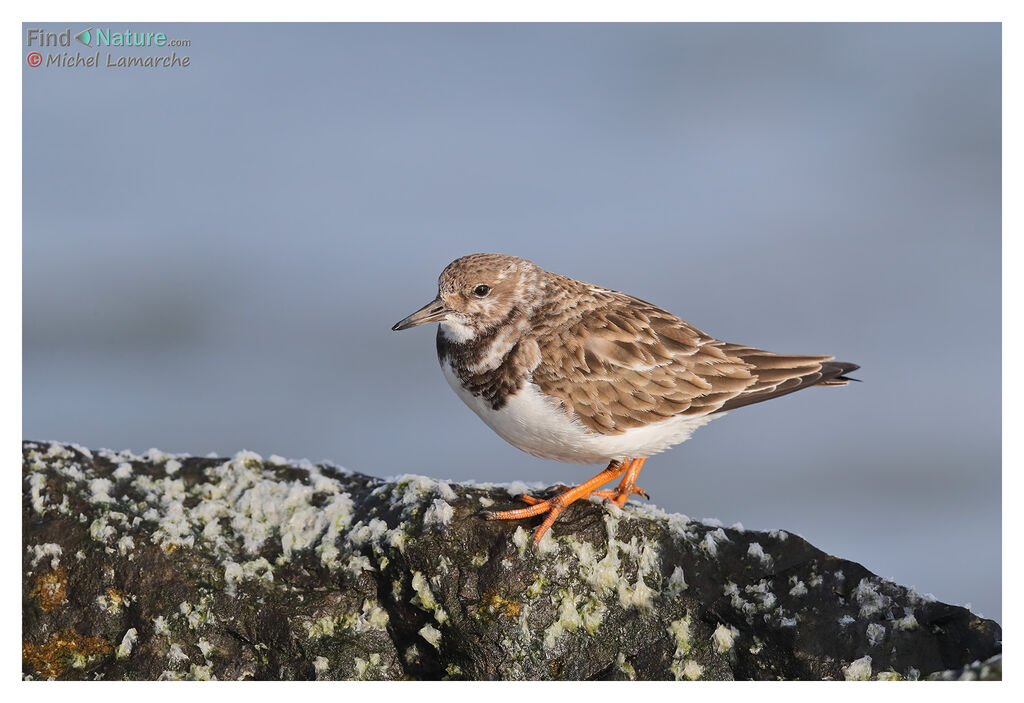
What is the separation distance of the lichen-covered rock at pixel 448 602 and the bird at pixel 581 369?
1.78ft

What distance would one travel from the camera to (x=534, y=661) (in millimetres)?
4504

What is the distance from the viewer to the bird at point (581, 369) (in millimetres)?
5195

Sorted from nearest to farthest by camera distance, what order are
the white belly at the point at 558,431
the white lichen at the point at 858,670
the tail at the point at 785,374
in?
1. the white lichen at the point at 858,670
2. the white belly at the point at 558,431
3. the tail at the point at 785,374

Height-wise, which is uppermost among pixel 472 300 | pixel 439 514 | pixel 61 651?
pixel 472 300

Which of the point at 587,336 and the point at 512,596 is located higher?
the point at 587,336

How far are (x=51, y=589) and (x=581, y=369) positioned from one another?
293cm

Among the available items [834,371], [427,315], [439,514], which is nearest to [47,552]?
[439,514]

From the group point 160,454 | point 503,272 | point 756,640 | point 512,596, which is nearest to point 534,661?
point 512,596

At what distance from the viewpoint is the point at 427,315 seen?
17.5 ft

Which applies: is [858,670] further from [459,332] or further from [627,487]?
[459,332]

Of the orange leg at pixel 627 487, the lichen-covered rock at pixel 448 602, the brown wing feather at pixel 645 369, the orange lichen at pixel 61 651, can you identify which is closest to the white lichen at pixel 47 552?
the lichen-covered rock at pixel 448 602

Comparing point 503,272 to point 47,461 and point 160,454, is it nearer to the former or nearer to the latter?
point 160,454

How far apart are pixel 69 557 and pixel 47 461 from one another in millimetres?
721

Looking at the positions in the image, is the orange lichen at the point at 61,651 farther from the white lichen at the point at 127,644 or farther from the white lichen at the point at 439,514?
the white lichen at the point at 439,514
